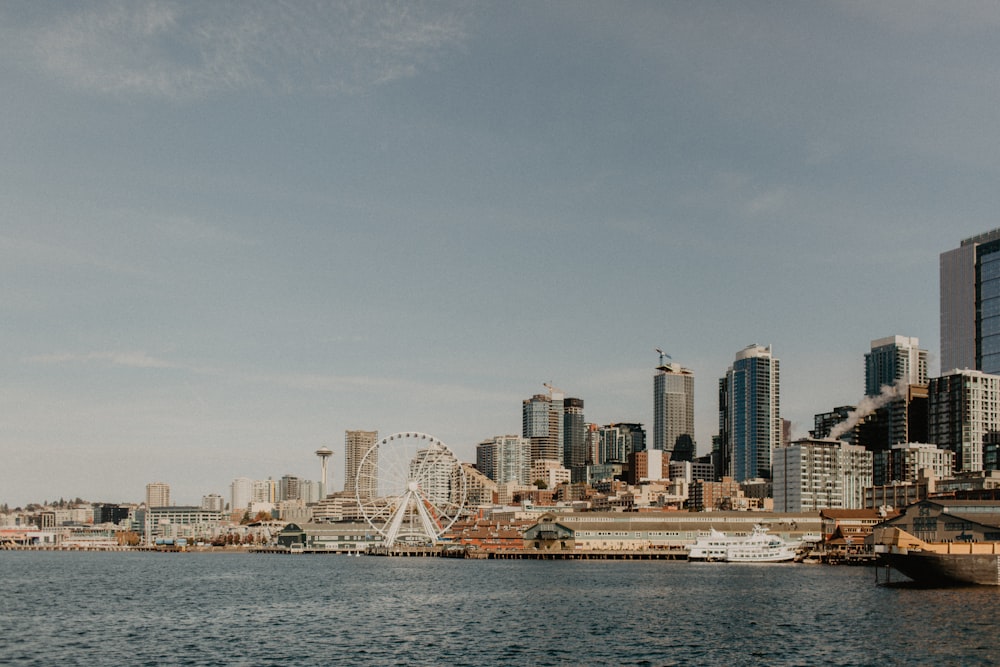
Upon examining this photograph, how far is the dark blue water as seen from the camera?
69.7 metres

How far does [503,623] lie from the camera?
87.9 metres

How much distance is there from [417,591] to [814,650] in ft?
192

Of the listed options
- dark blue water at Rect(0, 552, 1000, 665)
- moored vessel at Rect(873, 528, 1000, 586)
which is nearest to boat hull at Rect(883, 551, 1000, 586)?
moored vessel at Rect(873, 528, 1000, 586)

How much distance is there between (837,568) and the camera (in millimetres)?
174875

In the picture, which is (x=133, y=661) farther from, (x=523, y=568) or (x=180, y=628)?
(x=523, y=568)

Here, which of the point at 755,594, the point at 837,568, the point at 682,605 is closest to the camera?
the point at 682,605

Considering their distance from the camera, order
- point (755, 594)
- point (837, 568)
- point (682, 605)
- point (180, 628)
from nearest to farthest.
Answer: point (180, 628)
point (682, 605)
point (755, 594)
point (837, 568)

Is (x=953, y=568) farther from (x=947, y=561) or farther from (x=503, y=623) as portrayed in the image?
(x=503, y=623)

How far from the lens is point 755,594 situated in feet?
377

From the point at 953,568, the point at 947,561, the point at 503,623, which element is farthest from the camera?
the point at 947,561

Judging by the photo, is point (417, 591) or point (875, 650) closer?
point (875, 650)

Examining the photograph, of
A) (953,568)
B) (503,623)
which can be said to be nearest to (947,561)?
(953,568)

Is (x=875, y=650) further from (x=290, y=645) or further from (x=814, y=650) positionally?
(x=290, y=645)

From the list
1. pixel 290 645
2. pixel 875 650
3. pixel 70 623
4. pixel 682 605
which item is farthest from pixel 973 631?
pixel 70 623
